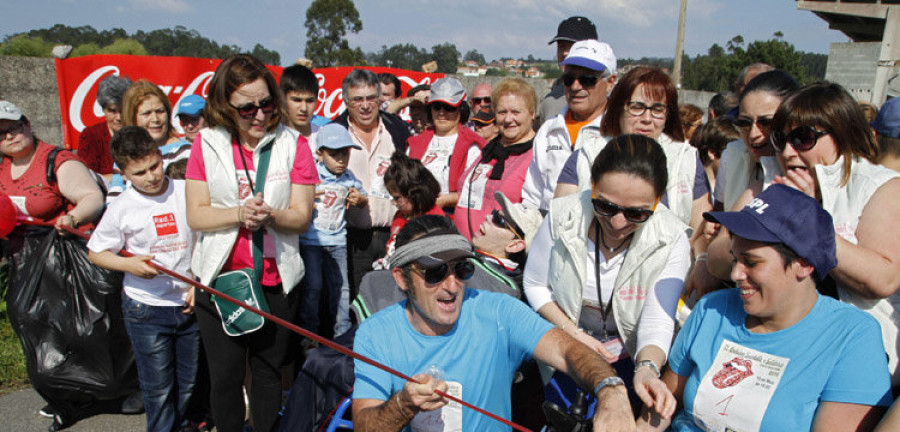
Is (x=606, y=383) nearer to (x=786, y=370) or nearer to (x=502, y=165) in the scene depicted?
(x=786, y=370)

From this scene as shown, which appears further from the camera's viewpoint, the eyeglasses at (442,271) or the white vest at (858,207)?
the eyeglasses at (442,271)

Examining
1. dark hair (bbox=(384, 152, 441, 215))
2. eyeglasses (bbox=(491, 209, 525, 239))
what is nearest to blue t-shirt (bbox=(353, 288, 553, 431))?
eyeglasses (bbox=(491, 209, 525, 239))

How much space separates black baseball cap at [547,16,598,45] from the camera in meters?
4.89

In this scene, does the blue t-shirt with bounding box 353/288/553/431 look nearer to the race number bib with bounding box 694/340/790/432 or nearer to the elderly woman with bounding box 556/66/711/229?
the race number bib with bounding box 694/340/790/432

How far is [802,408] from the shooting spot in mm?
1815

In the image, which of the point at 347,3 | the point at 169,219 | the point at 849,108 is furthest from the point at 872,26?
the point at 347,3

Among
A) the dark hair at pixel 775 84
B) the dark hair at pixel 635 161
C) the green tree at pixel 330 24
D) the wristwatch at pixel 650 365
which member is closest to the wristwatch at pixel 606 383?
the wristwatch at pixel 650 365

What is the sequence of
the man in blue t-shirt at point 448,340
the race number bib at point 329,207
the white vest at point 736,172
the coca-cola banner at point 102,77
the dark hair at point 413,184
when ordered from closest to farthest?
the man in blue t-shirt at point 448,340, the white vest at point 736,172, the dark hair at point 413,184, the race number bib at point 329,207, the coca-cola banner at point 102,77

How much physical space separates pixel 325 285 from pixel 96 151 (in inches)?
93.4

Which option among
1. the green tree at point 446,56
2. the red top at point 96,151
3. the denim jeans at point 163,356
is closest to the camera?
the denim jeans at point 163,356

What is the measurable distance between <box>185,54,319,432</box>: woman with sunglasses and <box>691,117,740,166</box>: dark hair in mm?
2980

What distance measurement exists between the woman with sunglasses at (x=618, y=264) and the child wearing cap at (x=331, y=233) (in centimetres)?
181

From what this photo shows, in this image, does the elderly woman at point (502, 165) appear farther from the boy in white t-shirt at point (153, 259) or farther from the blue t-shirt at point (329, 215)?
the boy in white t-shirt at point (153, 259)

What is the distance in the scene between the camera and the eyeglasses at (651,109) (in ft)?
9.36
